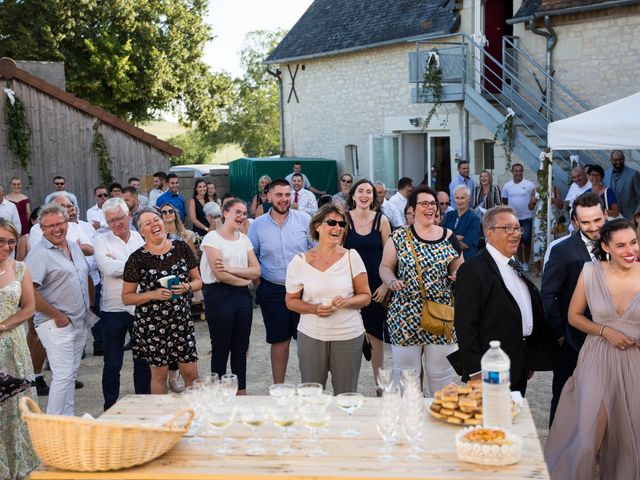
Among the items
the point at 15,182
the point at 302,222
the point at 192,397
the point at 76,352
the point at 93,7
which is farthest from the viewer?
the point at 93,7

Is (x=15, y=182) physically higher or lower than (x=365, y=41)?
lower

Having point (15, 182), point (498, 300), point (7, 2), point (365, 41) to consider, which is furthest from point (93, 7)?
point (498, 300)

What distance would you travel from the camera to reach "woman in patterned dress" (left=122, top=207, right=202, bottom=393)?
6125 mm

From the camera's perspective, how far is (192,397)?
158 inches

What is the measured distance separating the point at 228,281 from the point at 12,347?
177cm

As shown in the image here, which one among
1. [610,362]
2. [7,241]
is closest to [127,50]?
[7,241]

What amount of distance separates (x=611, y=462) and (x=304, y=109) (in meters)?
20.5

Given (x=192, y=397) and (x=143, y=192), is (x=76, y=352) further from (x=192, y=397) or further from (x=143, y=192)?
(x=143, y=192)

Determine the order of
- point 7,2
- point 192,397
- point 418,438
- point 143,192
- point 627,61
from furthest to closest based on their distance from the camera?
point 7,2
point 143,192
point 627,61
point 192,397
point 418,438

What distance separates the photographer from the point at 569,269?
5555 millimetres

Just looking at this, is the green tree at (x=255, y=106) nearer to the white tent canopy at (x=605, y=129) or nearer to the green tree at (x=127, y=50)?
the green tree at (x=127, y=50)

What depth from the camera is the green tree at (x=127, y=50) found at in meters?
31.2

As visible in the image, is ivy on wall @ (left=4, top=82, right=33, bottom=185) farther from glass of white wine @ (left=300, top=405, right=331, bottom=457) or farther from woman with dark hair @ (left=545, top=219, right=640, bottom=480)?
glass of white wine @ (left=300, top=405, right=331, bottom=457)

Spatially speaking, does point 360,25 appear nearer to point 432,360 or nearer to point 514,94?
point 514,94
